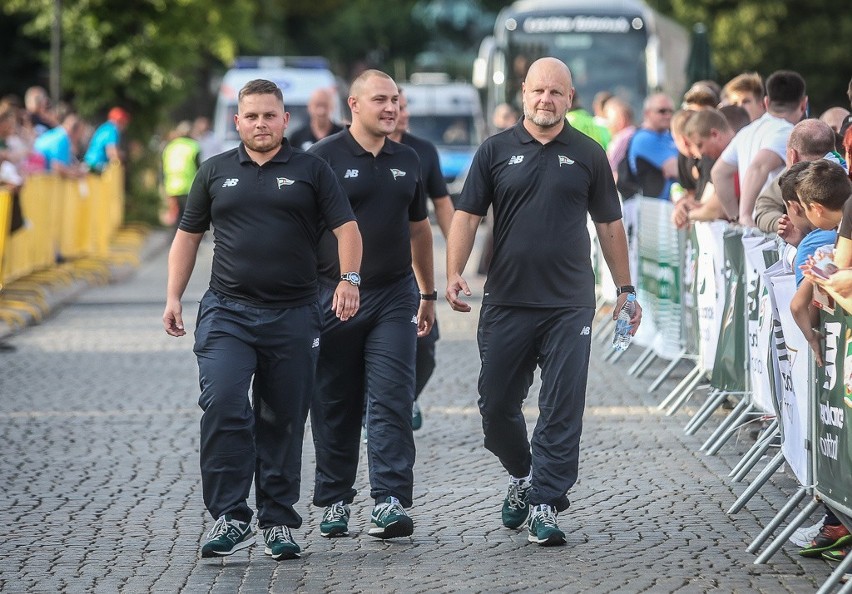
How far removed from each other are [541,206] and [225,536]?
74.1 inches

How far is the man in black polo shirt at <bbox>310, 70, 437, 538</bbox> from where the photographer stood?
24.6 ft

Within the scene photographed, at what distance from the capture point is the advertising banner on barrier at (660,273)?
11.7 metres

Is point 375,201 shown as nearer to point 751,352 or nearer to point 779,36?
point 751,352

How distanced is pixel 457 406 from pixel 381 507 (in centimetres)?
407

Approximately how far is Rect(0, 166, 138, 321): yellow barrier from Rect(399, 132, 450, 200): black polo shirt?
6.27 m

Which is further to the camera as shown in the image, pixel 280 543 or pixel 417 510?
pixel 417 510

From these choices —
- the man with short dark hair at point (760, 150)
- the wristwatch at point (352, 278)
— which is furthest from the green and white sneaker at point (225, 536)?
the man with short dark hair at point (760, 150)

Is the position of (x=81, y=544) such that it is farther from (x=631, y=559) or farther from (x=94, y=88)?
(x=94, y=88)

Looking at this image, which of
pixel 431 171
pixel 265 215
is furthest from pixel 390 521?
pixel 431 171

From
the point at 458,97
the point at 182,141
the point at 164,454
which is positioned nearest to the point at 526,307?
the point at 164,454

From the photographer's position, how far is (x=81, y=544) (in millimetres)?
7379

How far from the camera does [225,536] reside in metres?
6.95

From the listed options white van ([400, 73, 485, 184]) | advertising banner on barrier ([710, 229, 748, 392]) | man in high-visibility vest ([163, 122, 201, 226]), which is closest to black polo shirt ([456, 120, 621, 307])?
advertising banner on barrier ([710, 229, 748, 392])

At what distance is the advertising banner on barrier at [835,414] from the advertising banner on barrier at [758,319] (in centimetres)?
135
